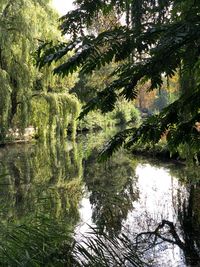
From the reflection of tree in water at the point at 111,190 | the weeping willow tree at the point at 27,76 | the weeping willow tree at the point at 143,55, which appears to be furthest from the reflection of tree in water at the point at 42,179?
the weeping willow tree at the point at 143,55

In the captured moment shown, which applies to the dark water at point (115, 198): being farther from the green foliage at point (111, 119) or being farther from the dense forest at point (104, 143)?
the green foliage at point (111, 119)

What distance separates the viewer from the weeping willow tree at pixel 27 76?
525 inches

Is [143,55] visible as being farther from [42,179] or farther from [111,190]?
[42,179]

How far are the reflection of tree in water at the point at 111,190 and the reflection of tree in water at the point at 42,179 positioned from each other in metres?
0.38

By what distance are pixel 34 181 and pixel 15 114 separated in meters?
4.64

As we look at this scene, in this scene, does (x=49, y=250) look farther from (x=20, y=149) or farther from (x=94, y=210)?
(x=20, y=149)

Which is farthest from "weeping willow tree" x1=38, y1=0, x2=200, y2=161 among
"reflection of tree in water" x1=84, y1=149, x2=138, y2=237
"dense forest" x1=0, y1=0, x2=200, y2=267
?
"reflection of tree in water" x1=84, y1=149, x2=138, y2=237

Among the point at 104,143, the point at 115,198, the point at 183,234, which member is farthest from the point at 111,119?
the point at 104,143

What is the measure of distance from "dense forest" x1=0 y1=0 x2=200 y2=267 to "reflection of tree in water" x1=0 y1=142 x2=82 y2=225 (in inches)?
1.8

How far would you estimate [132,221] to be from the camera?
719 centimetres

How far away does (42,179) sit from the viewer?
39.1ft

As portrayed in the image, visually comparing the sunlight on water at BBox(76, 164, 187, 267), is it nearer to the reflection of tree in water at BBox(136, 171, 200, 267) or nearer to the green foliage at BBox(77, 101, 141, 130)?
the reflection of tree in water at BBox(136, 171, 200, 267)

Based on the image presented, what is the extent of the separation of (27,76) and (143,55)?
12742 mm

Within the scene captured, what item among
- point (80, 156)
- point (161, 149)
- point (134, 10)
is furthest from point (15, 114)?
point (134, 10)
